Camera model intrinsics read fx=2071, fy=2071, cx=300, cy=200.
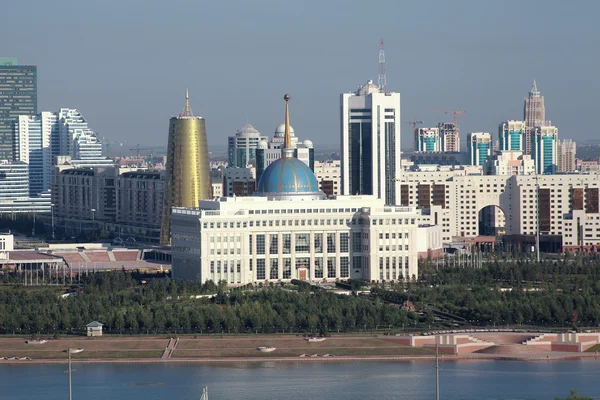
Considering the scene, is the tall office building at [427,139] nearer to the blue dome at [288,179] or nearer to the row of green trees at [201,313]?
the blue dome at [288,179]

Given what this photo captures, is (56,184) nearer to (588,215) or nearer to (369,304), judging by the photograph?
(588,215)

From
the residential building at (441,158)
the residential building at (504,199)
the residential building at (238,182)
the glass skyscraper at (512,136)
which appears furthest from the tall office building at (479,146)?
the residential building at (504,199)

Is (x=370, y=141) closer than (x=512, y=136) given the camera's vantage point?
Yes

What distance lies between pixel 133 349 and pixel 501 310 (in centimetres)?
1246

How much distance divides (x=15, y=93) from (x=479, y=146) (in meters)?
37.6

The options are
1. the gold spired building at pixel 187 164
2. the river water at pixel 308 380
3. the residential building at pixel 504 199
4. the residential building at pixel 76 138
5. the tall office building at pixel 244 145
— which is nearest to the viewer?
the river water at pixel 308 380

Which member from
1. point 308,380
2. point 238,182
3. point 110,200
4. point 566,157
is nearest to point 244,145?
point 110,200

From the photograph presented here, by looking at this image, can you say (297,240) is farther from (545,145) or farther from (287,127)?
(545,145)

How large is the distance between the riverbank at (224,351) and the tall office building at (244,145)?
71.0m

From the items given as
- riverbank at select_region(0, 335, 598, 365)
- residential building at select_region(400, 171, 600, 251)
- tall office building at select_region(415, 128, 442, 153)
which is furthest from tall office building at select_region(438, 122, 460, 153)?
riverbank at select_region(0, 335, 598, 365)

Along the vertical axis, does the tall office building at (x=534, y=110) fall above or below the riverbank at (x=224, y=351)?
above

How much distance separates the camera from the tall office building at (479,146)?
Answer: 154m

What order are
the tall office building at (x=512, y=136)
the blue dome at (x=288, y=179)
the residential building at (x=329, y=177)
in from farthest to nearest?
1. the tall office building at (x=512, y=136)
2. the residential building at (x=329, y=177)
3. the blue dome at (x=288, y=179)

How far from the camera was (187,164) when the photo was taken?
10100 cm
